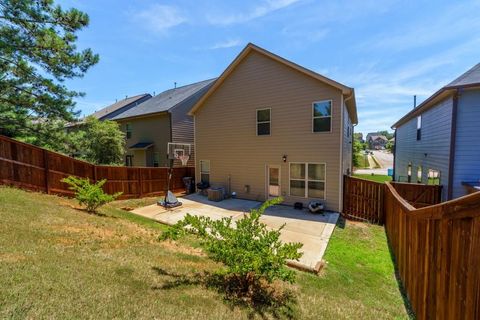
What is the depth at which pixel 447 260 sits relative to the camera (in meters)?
2.25

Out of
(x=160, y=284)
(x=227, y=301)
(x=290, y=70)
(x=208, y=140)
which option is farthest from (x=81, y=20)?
(x=227, y=301)

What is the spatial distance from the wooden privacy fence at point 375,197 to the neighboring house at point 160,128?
37.2ft

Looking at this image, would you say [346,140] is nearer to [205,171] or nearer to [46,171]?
[205,171]

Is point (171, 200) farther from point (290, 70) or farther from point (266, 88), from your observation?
point (290, 70)

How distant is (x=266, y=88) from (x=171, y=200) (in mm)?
7310

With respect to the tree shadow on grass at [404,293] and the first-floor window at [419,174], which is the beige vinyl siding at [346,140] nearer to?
the first-floor window at [419,174]

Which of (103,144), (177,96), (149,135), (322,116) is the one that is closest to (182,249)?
(322,116)

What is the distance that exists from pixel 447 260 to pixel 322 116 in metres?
8.59

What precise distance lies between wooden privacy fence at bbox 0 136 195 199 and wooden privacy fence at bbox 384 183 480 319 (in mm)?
11881

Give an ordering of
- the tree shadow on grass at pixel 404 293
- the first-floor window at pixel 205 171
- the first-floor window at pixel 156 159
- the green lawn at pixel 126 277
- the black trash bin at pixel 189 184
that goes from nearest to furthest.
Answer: the green lawn at pixel 126 277 → the tree shadow on grass at pixel 404 293 → the first-floor window at pixel 205 171 → the black trash bin at pixel 189 184 → the first-floor window at pixel 156 159

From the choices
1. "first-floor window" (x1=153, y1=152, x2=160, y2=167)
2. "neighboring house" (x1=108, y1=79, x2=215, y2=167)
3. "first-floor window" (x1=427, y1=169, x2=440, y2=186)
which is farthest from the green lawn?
"first-floor window" (x1=153, y1=152, x2=160, y2=167)

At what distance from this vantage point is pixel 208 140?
44.7 feet

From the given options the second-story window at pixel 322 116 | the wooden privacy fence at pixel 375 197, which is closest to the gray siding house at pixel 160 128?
the second-story window at pixel 322 116

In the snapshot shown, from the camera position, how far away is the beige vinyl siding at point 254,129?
10086 millimetres
